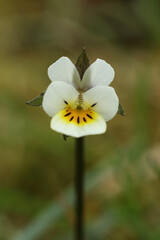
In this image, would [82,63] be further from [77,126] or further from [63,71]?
[77,126]

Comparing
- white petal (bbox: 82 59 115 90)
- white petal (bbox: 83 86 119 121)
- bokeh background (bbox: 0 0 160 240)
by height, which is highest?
white petal (bbox: 82 59 115 90)

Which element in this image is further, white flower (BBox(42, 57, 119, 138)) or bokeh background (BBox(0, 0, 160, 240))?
bokeh background (BBox(0, 0, 160, 240))

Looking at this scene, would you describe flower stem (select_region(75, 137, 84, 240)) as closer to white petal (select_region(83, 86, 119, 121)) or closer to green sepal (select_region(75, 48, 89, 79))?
white petal (select_region(83, 86, 119, 121))

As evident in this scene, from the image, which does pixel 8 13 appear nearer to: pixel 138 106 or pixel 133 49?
pixel 133 49

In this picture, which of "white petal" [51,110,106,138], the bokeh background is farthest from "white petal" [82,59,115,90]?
the bokeh background

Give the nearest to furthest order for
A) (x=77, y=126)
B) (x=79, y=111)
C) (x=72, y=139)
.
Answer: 1. (x=77, y=126)
2. (x=79, y=111)
3. (x=72, y=139)

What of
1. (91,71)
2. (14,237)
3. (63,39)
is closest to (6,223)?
(14,237)

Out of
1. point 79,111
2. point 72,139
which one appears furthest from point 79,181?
point 72,139
